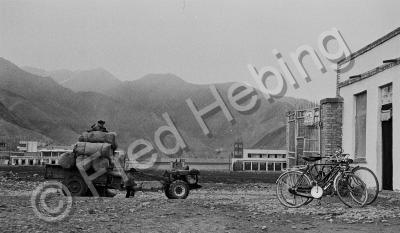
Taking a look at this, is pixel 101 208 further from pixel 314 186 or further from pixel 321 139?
pixel 321 139

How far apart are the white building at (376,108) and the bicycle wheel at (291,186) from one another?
147 inches

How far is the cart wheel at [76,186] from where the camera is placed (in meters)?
15.4

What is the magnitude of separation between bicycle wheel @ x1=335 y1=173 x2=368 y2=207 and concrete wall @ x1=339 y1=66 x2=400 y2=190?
3218 mm

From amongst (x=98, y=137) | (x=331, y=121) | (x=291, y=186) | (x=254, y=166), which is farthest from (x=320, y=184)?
(x=254, y=166)

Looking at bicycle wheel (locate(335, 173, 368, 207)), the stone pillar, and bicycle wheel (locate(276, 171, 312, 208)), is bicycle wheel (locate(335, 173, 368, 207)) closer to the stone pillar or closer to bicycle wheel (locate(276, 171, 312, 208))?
bicycle wheel (locate(276, 171, 312, 208))

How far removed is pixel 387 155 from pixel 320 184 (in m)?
4.55

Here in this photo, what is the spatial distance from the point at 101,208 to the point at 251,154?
551ft

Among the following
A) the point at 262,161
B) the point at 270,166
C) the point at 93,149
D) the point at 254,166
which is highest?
the point at 262,161

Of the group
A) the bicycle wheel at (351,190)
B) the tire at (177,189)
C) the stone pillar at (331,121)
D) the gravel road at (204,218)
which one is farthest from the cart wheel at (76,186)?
the stone pillar at (331,121)

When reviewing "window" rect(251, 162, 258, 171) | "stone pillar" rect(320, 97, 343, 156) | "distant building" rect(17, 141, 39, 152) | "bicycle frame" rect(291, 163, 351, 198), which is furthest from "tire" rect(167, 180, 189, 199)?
"distant building" rect(17, 141, 39, 152)

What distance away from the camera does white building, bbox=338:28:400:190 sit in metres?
14.7

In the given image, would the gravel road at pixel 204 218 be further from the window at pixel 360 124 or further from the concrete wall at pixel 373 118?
the window at pixel 360 124

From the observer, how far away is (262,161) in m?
168

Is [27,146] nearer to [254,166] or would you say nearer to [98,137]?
[254,166]
